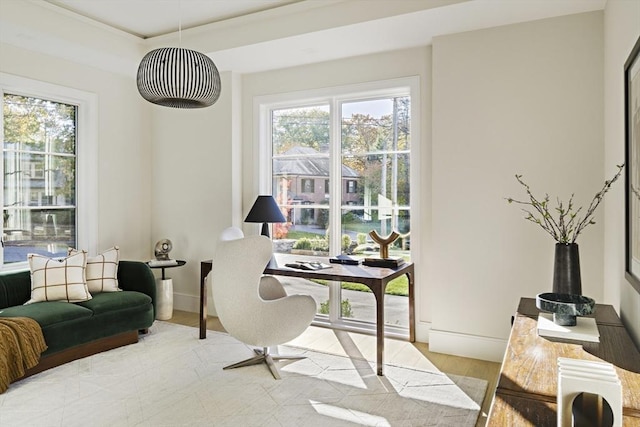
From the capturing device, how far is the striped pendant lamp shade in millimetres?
2914

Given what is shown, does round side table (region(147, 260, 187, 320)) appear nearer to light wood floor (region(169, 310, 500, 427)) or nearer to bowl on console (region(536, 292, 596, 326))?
light wood floor (region(169, 310, 500, 427))

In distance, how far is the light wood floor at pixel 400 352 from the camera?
3.29 meters

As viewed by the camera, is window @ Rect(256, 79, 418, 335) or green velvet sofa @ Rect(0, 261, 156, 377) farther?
window @ Rect(256, 79, 418, 335)

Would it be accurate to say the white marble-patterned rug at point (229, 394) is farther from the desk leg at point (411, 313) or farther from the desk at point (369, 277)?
the desk leg at point (411, 313)

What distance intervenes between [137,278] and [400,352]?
2438 mm

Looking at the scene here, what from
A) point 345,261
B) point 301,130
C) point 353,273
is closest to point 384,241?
point 345,261

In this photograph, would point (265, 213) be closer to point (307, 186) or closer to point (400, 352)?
point (307, 186)

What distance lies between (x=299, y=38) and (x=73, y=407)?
3084mm

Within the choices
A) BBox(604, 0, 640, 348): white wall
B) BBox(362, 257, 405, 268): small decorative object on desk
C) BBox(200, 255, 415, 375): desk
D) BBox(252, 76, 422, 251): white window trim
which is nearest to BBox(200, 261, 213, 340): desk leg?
BBox(200, 255, 415, 375): desk

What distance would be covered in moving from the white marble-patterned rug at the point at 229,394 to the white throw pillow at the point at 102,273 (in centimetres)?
63

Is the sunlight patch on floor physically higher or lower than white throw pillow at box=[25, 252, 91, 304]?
lower

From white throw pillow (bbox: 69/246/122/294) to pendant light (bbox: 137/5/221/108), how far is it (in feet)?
5.68

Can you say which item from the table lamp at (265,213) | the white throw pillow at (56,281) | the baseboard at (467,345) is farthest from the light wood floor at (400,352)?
the white throw pillow at (56,281)

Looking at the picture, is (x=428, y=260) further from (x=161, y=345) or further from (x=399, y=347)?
(x=161, y=345)
